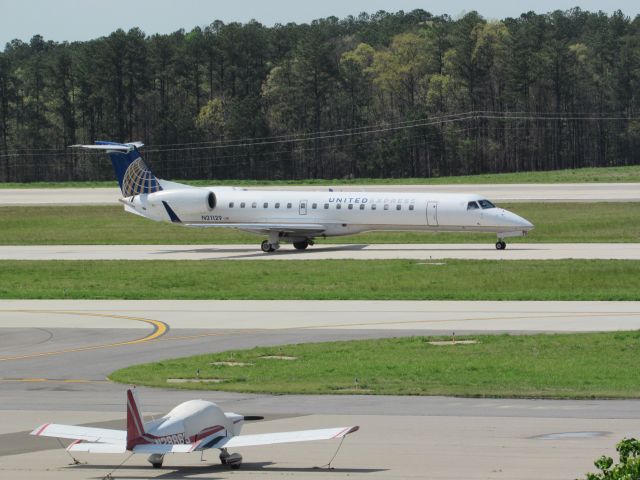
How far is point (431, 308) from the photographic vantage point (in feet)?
138

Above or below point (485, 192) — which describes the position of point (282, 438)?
below

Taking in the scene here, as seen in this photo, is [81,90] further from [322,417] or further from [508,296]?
[322,417]

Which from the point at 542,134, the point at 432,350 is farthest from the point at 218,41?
the point at 432,350

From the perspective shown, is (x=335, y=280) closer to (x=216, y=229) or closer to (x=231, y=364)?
(x=231, y=364)

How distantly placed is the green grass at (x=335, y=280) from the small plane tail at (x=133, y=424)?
92.4ft

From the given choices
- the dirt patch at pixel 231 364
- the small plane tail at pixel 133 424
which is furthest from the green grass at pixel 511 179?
the small plane tail at pixel 133 424

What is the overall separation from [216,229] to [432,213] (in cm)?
2392

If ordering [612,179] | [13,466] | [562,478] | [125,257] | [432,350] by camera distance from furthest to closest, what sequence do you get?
[612,179]
[125,257]
[432,350]
[13,466]
[562,478]

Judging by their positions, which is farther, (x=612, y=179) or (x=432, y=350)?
(x=612, y=179)

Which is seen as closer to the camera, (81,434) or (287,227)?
(81,434)

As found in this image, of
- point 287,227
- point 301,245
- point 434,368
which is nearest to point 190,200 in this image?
point 287,227

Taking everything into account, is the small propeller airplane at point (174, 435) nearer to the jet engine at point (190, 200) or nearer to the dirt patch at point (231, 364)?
the dirt patch at point (231, 364)

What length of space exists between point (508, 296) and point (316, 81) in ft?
387

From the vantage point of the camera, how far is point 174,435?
18.0 metres
